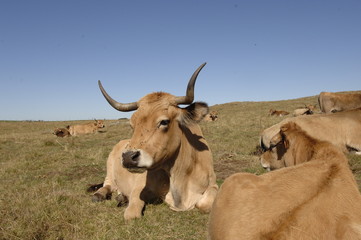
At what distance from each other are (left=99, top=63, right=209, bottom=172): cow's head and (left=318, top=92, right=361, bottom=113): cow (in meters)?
12.4

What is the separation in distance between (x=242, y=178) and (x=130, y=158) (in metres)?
1.87

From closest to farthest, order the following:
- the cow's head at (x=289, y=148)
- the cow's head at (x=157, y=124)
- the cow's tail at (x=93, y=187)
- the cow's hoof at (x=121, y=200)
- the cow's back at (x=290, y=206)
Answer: the cow's back at (x=290, y=206) < the cow's head at (x=289, y=148) < the cow's head at (x=157, y=124) < the cow's hoof at (x=121, y=200) < the cow's tail at (x=93, y=187)

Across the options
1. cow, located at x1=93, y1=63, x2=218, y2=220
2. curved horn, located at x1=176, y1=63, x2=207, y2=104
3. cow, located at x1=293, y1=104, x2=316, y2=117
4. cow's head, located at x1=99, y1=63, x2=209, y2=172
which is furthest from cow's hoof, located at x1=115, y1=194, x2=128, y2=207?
cow, located at x1=293, y1=104, x2=316, y2=117

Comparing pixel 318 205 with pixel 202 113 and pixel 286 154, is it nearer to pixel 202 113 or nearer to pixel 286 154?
pixel 286 154

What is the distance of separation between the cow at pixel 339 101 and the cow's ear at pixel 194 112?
485 inches

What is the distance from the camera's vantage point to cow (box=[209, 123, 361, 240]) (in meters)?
2.56

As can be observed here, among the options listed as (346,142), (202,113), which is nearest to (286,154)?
(202,113)

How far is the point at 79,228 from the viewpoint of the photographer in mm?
4531

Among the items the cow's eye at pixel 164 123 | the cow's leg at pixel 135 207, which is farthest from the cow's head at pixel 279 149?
the cow's leg at pixel 135 207

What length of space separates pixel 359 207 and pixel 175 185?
10.6ft

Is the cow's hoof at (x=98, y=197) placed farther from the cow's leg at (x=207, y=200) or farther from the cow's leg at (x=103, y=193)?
the cow's leg at (x=207, y=200)

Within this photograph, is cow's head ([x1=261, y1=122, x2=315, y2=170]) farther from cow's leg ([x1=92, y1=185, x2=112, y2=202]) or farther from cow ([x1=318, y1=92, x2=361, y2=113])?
cow ([x1=318, y1=92, x2=361, y2=113])

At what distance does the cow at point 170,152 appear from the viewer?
196 inches

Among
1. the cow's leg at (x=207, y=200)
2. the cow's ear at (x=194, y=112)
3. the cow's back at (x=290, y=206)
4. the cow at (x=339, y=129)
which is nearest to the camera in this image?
the cow's back at (x=290, y=206)
